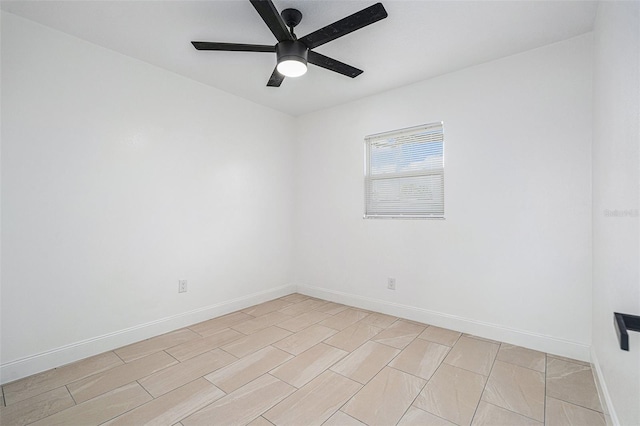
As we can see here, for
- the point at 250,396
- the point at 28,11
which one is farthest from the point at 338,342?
the point at 28,11

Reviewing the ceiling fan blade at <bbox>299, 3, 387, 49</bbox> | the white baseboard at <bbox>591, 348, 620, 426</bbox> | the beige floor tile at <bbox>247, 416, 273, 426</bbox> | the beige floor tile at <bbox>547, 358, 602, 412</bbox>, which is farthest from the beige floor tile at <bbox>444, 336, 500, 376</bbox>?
the ceiling fan blade at <bbox>299, 3, 387, 49</bbox>

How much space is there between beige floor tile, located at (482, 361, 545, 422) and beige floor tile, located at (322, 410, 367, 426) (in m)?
0.83

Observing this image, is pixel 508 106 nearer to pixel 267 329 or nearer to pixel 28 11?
pixel 267 329

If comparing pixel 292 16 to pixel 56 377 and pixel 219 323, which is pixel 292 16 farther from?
pixel 56 377

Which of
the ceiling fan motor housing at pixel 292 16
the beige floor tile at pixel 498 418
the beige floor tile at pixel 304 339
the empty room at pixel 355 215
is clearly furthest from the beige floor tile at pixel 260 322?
the ceiling fan motor housing at pixel 292 16

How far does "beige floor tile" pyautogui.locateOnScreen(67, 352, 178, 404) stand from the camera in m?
1.83

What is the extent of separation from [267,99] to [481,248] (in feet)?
9.40

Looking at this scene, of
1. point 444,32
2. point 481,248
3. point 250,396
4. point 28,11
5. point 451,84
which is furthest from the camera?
point 451,84

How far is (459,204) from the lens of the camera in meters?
2.76

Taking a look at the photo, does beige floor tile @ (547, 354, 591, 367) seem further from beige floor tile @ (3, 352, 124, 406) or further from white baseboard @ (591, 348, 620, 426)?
beige floor tile @ (3, 352, 124, 406)

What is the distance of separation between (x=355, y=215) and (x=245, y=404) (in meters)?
2.30

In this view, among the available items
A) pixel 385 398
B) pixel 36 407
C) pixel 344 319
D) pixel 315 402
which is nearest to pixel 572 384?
pixel 385 398

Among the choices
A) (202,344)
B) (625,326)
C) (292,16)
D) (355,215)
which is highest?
(292,16)

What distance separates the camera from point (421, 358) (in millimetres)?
2250
